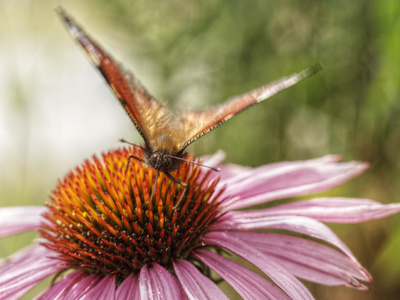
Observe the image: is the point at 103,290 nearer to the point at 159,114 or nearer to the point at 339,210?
the point at 159,114

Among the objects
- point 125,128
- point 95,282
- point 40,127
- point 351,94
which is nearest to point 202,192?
point 95,282

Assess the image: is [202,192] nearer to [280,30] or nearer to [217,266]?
[217,266]

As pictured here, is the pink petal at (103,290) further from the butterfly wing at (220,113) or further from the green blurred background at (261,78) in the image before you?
the green blurred background at (261,78)

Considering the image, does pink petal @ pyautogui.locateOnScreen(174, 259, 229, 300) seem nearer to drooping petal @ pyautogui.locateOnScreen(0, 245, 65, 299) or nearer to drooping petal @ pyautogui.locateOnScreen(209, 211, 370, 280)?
drooping petal @ pyautogui.locateOnScreen(209, 211, 370, 280)

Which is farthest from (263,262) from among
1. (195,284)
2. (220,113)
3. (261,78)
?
(261,78)

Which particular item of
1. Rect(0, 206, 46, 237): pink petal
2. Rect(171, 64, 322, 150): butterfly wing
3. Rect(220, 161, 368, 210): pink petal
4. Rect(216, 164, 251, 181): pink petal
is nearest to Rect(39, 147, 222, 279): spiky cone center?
Rect(171, 64, 322, 150): butterfly wing

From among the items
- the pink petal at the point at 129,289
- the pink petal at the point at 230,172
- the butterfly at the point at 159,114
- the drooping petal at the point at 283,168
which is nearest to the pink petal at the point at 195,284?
the pink petal at the point at 129,289
